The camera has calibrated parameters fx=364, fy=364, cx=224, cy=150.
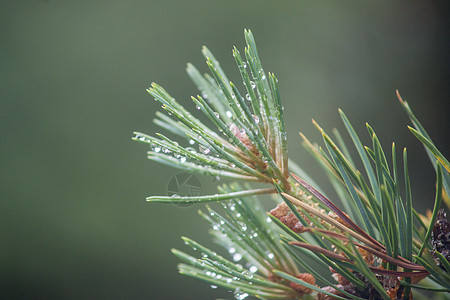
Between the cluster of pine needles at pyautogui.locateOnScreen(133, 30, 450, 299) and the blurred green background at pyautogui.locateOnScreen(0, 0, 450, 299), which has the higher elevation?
the blurred green background at pyautogui.locateOnScreen(0, 0, 450, 299)

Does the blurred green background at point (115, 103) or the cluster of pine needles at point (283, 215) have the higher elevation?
the blurred green background at point (115, 103)

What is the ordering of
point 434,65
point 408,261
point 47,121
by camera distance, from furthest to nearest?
1. point 47,121
2. point 434,65
3. point 408,261

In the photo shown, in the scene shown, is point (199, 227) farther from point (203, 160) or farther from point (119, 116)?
point (203, 160)

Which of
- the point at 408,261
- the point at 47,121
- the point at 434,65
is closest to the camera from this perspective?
the point at 408,261

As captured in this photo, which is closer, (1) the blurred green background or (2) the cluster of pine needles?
(2) the cluster of pine needles

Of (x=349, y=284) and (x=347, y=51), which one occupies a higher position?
(x=347, y=51)

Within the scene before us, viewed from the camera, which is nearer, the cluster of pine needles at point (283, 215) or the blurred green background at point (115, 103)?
the cluster of pine needles at point (283, 215)

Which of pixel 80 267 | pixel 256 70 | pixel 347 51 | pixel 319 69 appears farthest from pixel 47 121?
pixel 256 70

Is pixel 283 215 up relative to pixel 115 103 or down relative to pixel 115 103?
down
